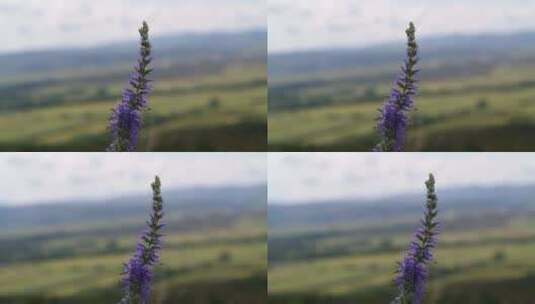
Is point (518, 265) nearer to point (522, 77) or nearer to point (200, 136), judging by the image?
point (522, 77)

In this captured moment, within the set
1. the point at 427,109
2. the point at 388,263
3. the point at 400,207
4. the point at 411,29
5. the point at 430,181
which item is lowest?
the point at 388,263

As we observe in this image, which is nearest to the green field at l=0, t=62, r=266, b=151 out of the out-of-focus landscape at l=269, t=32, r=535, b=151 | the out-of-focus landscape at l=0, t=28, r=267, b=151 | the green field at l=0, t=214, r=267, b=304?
the out-of-focus landscape at l=0, t=28, r=267, b=151

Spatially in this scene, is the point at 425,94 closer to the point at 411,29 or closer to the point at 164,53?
the point at 411,29

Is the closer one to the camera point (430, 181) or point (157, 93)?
point (430, 181)

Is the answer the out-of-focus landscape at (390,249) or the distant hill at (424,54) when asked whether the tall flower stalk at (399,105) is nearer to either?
the distant hill at (424,54)

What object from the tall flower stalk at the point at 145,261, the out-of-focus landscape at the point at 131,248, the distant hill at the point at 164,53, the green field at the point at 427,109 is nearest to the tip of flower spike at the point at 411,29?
the green field at the point at 427,109

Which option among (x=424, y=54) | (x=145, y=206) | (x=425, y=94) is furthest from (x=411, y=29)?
(x=145, y=206)

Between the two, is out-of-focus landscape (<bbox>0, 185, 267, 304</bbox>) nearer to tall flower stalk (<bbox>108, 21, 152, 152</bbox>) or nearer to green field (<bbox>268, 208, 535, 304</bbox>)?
green field (<bbox>268, 208, 535, 304</bbox>)
